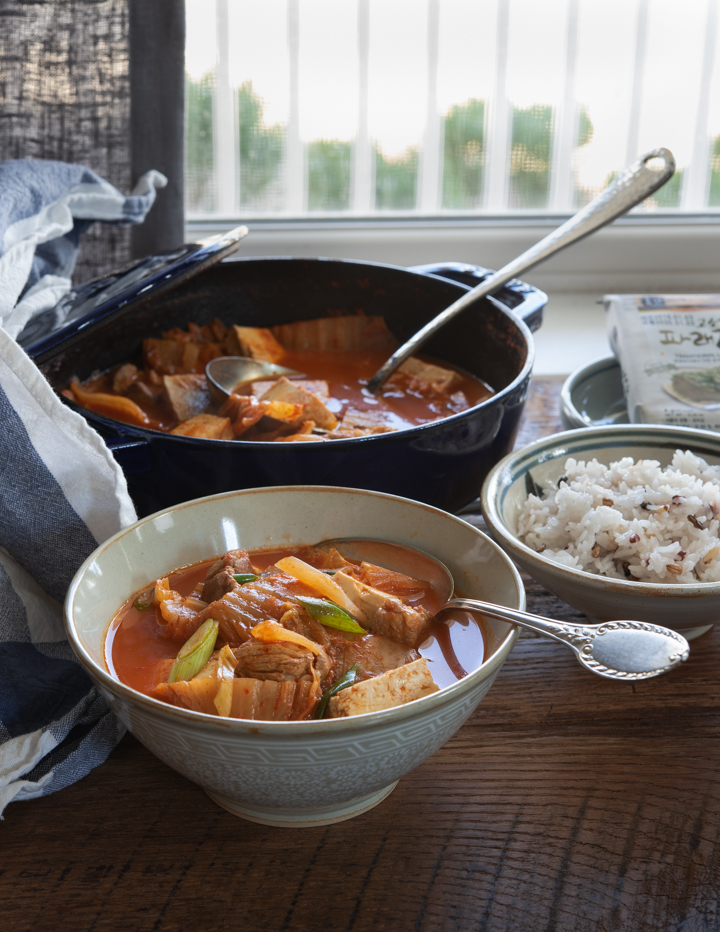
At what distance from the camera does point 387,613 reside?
2.64ft

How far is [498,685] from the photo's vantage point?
37.4 inches

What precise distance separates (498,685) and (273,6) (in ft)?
6.69

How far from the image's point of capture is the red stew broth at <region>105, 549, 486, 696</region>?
76cm

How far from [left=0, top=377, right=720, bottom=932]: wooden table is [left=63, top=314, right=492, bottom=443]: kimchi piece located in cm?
51

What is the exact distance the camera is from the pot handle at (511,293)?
1433 mm

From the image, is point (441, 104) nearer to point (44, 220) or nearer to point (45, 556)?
point (44, 220)

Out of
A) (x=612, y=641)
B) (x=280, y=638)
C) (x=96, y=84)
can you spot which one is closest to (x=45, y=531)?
(x=280, y=638)

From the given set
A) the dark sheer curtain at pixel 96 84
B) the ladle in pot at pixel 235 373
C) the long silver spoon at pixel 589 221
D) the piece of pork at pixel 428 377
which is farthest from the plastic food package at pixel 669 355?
the dark sheer curtain at pixel 96 84

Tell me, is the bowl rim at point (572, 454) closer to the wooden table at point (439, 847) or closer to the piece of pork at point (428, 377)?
the wooden table at point (439, 847)

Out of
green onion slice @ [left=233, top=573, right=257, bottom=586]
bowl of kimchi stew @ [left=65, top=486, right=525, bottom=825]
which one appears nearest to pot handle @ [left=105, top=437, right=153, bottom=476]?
bowl of kimchi stew @ [left=65, top=486, right=525, bottom=825]

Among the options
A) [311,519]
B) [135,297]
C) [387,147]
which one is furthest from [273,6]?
[311,519]

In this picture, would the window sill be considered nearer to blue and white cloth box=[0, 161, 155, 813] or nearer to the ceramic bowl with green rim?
the ceramic bowl with green rim

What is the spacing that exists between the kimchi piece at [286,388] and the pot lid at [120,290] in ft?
0.39

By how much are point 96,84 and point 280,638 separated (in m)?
1.50
